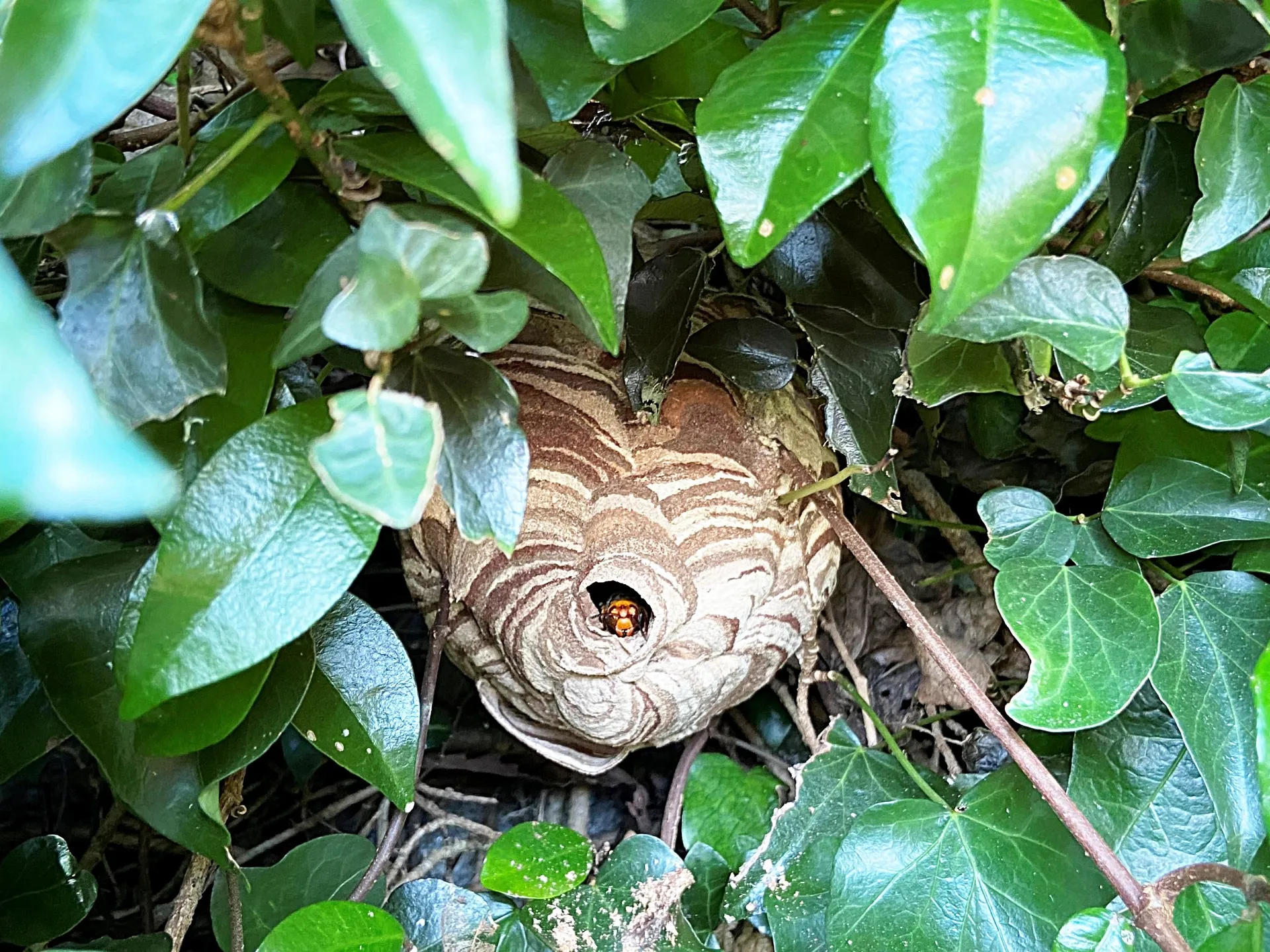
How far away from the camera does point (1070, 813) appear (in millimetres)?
579

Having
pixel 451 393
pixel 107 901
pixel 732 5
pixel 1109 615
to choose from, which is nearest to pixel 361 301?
pixel 451 393

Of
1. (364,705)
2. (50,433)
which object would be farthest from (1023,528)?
(50,433)

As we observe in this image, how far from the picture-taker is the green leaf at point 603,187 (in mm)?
459

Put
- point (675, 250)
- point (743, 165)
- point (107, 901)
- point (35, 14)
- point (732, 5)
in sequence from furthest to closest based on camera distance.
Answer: point (107, 901) < point (675, 250) < point (732, 5) < point (743, 165) < point (35, 14)

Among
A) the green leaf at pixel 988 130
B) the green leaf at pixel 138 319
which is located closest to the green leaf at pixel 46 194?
the green leaf at pixel 138 319

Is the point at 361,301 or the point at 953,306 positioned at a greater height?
the point at 361,301

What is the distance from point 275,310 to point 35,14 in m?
A: 0.20

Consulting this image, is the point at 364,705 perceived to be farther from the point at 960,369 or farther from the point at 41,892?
the point at 960,369

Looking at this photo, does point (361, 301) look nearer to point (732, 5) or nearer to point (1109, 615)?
point (732, 5)

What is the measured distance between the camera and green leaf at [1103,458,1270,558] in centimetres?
63

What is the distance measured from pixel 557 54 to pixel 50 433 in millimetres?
301

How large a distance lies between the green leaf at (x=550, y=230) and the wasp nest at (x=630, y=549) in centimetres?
33

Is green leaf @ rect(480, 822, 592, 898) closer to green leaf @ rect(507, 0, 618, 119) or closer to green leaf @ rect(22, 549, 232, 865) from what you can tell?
green leaf @ rect(22, 549, 232, 865)

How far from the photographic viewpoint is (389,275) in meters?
0.32
